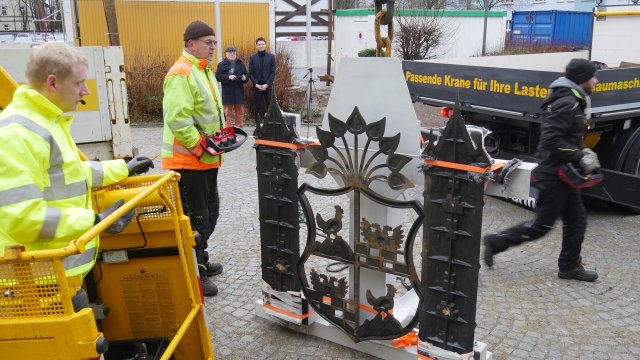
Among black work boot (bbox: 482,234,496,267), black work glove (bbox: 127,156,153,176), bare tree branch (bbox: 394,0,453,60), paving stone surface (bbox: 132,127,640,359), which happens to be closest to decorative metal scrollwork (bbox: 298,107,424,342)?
paving stone surface (bbox: 132,127,640,359)

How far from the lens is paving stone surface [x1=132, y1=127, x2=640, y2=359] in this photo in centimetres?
364

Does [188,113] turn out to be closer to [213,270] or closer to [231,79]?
[213,270]

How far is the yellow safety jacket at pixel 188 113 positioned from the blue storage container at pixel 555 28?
2167cm

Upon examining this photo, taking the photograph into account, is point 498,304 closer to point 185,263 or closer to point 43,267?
point 185,263

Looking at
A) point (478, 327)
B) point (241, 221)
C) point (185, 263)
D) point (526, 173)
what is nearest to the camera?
point (526, 173)

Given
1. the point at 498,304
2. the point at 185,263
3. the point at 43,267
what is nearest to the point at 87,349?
the point at 43,267

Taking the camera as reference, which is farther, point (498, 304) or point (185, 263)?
point (498, 304)

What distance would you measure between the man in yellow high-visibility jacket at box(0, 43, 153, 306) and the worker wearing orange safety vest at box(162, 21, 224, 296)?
5.12 feet

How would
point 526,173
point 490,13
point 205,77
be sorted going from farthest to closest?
point 490,13
point 205,77
point 526,173

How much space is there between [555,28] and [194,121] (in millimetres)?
23214

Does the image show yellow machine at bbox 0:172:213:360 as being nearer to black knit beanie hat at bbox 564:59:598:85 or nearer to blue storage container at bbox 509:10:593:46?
black knit beanie hat at bbox 564:59:598:85

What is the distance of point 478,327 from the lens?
390 centimetres

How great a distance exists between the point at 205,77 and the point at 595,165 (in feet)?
9.80

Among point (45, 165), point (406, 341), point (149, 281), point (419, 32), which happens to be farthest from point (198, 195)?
point (419, 32)
